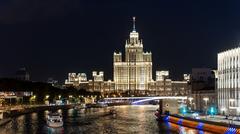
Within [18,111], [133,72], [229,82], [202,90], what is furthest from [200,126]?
[133,72]

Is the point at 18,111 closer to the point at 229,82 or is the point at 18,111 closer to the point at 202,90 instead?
the point at 202,90

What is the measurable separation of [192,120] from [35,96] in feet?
206

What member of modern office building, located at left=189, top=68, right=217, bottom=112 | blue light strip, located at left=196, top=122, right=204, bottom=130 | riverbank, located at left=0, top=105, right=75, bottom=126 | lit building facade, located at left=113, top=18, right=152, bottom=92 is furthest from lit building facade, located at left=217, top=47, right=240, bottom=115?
lit building facade, located at left=113, top=18, right=152, bottom=92

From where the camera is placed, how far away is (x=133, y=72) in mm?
191500

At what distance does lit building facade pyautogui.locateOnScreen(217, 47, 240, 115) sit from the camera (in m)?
59.1

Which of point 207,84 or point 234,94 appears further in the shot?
point 207,84

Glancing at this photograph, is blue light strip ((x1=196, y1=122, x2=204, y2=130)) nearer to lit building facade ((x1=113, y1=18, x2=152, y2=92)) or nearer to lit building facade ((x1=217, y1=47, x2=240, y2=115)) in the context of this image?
lit building facade ((x1=217, y1=47, x2=240, y2=115))

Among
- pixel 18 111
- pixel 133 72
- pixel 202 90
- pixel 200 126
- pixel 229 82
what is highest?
pixel 133 72

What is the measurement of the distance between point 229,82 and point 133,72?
12980 cm

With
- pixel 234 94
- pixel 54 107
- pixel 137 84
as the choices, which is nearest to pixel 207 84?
pixel 54 107

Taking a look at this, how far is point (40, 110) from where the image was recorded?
93.3 metres

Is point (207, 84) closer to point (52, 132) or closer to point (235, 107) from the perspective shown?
point (235, 107)

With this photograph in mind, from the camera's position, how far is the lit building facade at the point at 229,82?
59.1 metres

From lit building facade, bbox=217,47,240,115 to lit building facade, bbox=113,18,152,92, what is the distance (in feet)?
411
